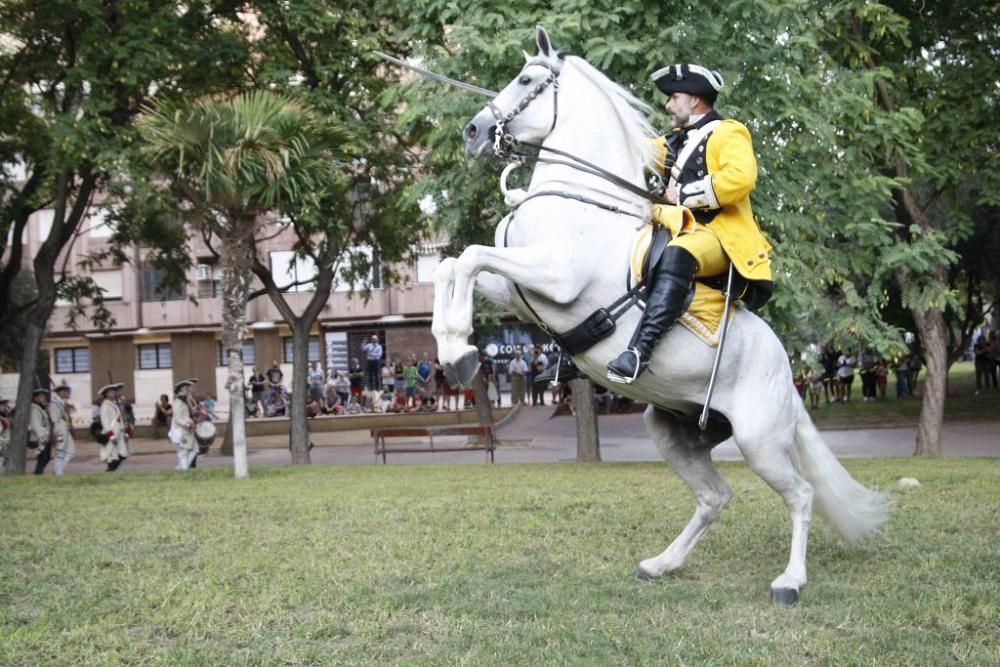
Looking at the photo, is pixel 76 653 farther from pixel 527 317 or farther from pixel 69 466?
pixel 69 466

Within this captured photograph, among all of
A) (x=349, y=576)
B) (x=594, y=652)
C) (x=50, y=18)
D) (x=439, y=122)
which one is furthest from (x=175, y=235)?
(x=594, y=652)

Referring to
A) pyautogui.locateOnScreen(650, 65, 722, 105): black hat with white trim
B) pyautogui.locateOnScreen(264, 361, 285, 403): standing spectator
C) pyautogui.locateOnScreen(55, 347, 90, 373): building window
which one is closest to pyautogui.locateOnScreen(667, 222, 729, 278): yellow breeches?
pyautogui.locateOnScreen(650, 65, 722, 105): black hat with white trim

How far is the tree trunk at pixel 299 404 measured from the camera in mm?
24609

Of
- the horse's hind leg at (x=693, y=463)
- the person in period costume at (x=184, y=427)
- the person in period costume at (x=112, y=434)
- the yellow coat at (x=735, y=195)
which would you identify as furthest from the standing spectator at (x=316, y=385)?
the yellow coat at (x=735, y=195)

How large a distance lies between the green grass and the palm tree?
20.7 ft

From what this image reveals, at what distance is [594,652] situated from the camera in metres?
5.59

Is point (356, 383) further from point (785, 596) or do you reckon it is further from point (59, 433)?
point (785, 596)

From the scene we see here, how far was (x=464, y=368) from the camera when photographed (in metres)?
6.23

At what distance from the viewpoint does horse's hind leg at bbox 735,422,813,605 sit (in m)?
6.86

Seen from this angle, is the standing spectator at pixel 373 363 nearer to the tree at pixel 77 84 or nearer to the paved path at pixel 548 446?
the paved path at pixel 548 446

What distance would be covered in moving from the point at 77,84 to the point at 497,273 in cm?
1707

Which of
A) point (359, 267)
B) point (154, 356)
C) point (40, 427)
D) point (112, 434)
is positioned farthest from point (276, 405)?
point (154, 356)

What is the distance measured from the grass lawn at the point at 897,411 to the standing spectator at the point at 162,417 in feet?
69.5

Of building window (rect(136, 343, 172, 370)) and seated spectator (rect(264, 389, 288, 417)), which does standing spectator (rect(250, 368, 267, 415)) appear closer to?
seated spectator (rect(264, 389, 288, 417))
